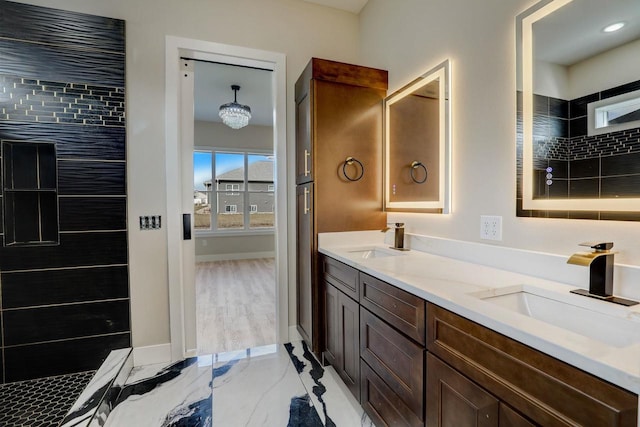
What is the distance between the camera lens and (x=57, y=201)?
204 centimetres

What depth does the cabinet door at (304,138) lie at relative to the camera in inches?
83.1

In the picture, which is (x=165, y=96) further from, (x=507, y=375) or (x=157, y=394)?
(x=507, y=375)

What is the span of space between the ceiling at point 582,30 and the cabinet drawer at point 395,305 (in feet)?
3.64

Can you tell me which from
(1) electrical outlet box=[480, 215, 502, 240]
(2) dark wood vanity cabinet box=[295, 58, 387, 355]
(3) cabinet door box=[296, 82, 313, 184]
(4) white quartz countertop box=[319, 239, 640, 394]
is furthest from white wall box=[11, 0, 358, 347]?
(1) electrical outlet box=[480, 215, 502, 240]

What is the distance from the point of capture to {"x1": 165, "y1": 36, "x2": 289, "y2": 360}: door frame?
2221 millimetres

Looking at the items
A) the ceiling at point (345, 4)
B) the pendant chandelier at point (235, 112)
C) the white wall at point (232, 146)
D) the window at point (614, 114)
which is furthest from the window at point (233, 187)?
the window at point (614, 114)

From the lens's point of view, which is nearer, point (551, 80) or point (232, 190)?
point (551, 80)

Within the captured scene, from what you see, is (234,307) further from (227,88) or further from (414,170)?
(227,88)

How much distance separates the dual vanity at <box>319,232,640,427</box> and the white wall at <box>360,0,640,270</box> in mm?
208

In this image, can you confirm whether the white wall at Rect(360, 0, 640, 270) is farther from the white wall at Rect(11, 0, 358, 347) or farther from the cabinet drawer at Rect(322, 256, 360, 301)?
the white wall at Rect(11, 0, 358, 347)

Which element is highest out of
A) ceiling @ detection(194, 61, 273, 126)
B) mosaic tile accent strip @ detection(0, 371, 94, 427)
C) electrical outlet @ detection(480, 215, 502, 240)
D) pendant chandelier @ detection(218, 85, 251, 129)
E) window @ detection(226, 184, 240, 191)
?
ceiling @ detection(194, 61, 273, 126)

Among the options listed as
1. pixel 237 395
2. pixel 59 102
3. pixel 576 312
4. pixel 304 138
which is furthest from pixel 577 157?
pixel 59 102

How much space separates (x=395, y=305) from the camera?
1.29 metres

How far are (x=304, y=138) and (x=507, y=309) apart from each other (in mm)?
1716
